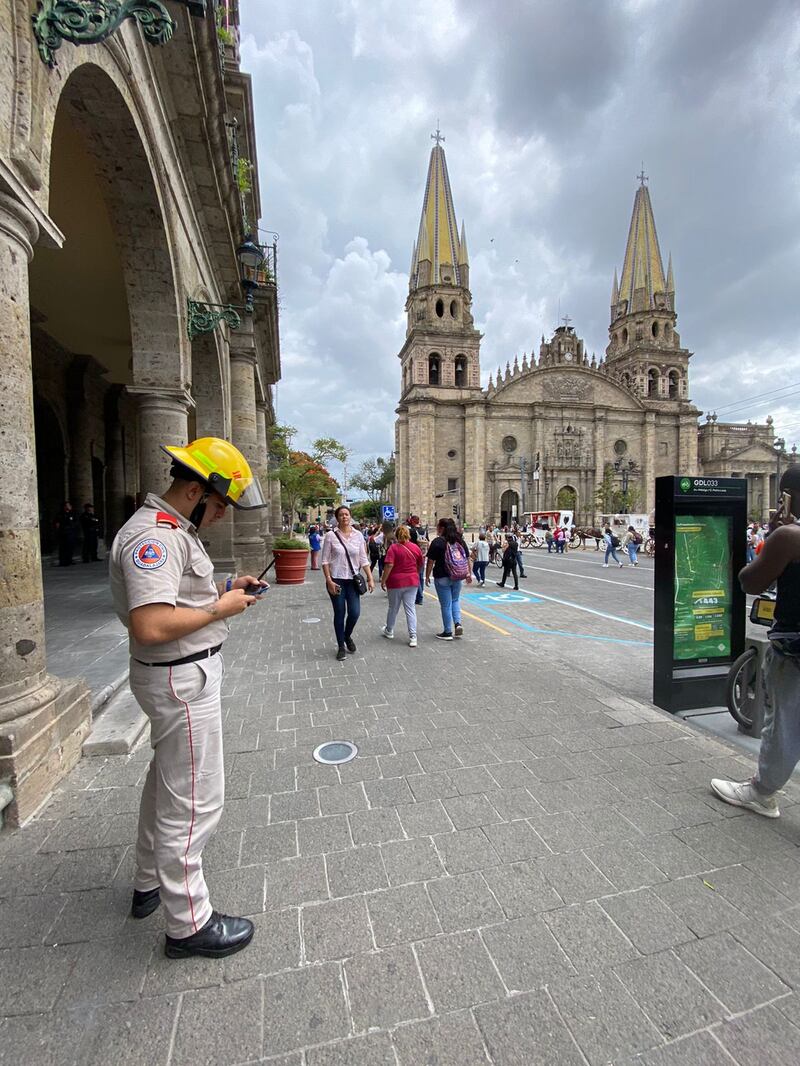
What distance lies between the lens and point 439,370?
185 ft

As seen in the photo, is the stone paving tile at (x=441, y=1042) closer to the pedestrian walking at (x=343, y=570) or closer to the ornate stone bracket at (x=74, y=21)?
the pedestrian walking at (x=343, y=570)

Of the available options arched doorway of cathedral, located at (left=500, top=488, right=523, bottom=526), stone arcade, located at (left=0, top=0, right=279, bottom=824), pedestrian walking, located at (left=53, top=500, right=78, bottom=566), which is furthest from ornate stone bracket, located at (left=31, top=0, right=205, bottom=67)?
arched doorway of cathedral, located at (left=500, top=488, right=523, bottom=526)

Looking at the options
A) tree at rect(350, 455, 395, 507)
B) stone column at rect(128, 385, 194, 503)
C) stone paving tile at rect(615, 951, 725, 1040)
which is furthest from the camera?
tree at rect(350, 455, 395, 507)

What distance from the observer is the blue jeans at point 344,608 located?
598cm

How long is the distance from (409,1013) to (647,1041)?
0.77 meters

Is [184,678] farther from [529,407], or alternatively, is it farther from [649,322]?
[649,322]

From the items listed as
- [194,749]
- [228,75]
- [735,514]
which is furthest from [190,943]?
[228,75]

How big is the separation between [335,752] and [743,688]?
11.3 feet

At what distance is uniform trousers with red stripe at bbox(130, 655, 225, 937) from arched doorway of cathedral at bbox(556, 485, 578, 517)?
195 feet

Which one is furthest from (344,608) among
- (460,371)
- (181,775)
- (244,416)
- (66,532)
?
(460,371)

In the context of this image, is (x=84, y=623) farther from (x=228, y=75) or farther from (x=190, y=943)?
(x=228, y=75)

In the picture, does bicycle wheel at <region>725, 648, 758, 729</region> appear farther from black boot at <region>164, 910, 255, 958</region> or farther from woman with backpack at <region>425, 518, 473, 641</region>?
black boot at <region>164, 910, 255, 958</region>

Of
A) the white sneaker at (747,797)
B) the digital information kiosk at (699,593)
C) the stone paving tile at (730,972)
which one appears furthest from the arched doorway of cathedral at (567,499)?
the stone paving tile at (730,972)

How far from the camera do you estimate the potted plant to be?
1167 centimetres
